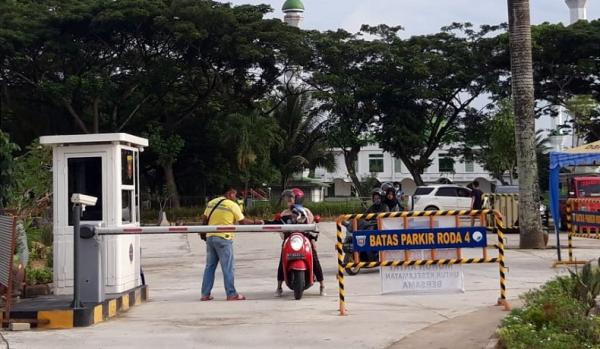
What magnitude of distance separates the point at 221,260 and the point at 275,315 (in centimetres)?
185

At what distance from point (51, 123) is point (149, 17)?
9.72 metres

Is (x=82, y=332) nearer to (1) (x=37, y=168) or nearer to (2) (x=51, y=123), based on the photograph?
(1) (x=37, y=168)

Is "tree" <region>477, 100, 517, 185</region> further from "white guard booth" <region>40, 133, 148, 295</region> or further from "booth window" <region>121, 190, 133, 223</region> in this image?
"white guard booth" <region>40, 133, 148, 295</region>

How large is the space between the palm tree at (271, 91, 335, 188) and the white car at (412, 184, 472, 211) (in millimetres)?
13440

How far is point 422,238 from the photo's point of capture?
1130 centimetres

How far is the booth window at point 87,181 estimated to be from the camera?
12.2 metres

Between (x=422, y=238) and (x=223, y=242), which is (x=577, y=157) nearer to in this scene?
(x=422, y=238)

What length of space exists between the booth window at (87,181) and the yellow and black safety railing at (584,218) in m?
8.77

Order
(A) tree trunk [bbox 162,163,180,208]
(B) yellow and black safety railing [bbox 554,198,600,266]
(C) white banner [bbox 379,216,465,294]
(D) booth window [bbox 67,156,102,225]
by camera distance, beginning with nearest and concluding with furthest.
→ (C) white banner [bbox 379,216,465,294], (D) booth window [bbox 67,156,102,225], (B) yellow and black safety railing [bbox 554,198,600,266], (A) tree trunk [bbox 162,163,180,208]

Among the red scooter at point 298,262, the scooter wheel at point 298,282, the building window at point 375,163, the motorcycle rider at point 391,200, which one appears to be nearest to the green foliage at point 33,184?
the red scooter at point 298,262

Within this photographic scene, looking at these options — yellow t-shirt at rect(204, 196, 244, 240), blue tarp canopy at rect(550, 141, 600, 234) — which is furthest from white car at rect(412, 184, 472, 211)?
yellow t-shirt at rect(204, 196, 244, 240)

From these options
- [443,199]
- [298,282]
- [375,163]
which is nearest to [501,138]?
[443,199]

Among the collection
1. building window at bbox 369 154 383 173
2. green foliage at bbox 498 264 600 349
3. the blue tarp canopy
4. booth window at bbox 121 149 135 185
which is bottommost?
green foliage at bbox 498 264 600 349

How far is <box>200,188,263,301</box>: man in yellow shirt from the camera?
13.0 m
